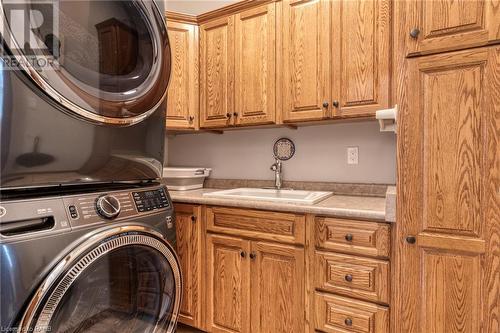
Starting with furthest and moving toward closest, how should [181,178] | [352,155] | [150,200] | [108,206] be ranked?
[181,178]
[352,155]
[150,200]
[108,206]

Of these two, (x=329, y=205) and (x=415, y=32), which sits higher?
(x=415, y=32)

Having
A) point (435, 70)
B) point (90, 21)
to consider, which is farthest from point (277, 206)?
point (90, 21)

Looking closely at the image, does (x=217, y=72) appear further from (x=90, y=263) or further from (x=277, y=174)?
(x=90, y=263)

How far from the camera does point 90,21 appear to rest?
38.9 inches

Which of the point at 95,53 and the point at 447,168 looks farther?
the point at 447,168

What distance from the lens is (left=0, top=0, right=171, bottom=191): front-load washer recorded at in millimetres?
819

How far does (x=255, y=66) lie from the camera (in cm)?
214

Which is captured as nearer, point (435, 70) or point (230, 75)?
point (435, 70)

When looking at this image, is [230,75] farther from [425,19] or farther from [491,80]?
[491,80]

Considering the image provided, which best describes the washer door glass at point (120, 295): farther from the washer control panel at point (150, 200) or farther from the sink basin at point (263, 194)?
the sink basin at point (263, 194)

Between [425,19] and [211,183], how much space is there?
188 centimetres

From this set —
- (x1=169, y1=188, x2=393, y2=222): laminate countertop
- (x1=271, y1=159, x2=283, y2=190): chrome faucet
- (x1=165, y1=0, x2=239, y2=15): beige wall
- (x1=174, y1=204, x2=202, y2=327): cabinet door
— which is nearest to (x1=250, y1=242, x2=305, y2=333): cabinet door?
(x1=169, y1=188, x2=393, y2=222): laminate countertop

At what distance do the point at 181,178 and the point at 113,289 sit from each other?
52.3 inches

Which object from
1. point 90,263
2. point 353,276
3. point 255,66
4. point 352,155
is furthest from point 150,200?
point 352,155
